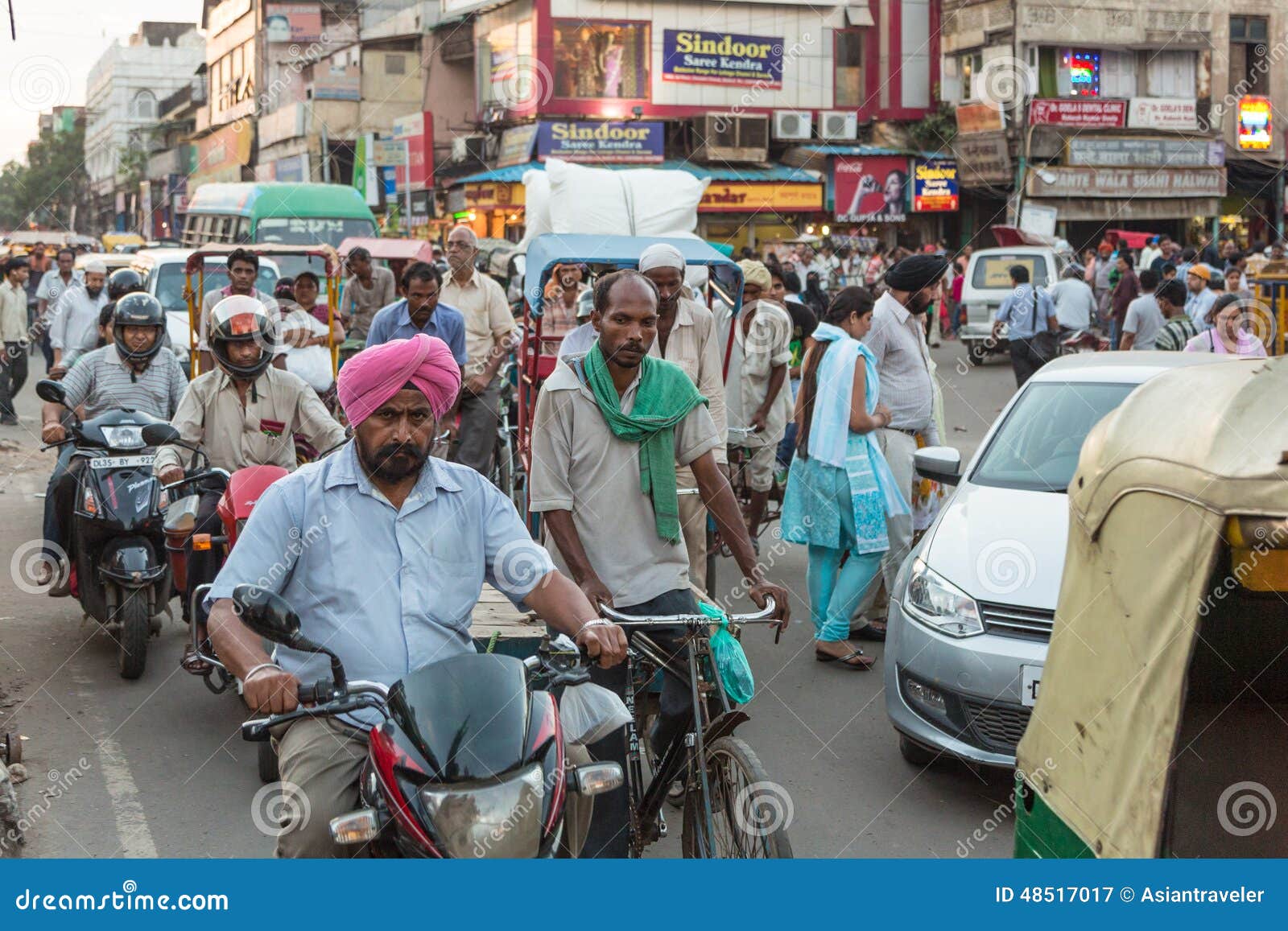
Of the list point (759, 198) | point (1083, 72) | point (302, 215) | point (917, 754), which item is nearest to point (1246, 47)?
point (1083, 72)

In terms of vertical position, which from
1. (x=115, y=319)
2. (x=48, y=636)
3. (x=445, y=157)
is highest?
(x=445, y=157)

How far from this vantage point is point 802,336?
1183 cm

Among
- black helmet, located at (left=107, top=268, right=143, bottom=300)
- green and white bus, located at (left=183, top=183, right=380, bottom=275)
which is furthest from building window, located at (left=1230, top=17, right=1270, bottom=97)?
black helmet, located at (left=107, top=268, right=143, bottom=300)

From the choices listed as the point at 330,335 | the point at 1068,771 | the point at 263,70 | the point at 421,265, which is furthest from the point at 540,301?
the point at 263,70

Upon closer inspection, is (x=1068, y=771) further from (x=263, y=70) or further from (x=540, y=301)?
(x=263, y=70)

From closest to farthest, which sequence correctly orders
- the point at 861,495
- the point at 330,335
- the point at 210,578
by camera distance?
1. the point at 210,578
2. the point at 861,495
3. the point at 330,335

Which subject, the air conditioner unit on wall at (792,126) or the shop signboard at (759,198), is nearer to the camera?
the shop signboard at (759,198)

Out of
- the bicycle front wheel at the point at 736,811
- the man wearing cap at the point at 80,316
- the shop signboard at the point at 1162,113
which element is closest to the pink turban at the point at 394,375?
the bicycle front wheel at the point at 736,811

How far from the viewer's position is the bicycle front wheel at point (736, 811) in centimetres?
362

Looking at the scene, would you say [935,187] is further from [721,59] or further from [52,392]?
[52,392]

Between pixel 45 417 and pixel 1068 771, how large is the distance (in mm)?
6011

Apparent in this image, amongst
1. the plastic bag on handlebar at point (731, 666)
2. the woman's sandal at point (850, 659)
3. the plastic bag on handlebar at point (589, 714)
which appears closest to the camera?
the plastic bag on handlebar at point (589, 714)

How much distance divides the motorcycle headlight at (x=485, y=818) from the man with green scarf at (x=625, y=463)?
1786 mm

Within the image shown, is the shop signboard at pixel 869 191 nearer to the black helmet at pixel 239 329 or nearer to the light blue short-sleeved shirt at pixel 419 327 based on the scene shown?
the light blue short-sleeved shirt at pixel 419 327
